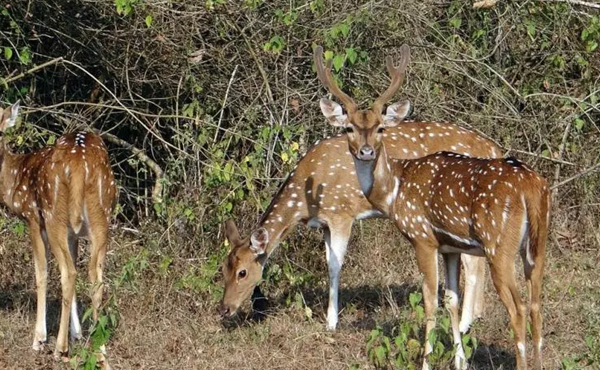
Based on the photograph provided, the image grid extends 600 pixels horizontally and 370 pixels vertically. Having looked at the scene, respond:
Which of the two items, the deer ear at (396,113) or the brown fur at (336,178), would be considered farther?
the brown fur at (336,178)

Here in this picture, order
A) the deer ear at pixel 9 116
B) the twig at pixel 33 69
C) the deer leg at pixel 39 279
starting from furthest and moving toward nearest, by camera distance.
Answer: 1. the twig at pixel 33 69
2. the deer ear at pixel 9 116
3. the deer leg at pixel 39 279

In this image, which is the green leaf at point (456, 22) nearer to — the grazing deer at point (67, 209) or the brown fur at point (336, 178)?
the brown fur at point (336, 178)

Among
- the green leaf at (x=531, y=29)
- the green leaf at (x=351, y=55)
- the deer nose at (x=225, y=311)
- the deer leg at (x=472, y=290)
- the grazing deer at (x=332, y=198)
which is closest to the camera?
the deer leg at (x=472, y=290)

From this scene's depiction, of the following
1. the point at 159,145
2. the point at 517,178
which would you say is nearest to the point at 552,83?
the point at 159,145

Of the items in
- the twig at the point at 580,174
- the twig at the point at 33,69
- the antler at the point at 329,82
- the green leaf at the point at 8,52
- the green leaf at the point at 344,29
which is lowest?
the twig at the point at 580,174

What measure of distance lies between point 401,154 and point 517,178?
269 centimetres

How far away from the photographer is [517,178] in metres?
7.75

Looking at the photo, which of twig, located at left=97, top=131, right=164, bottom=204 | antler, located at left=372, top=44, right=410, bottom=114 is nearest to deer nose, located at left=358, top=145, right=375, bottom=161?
antler, located at left=372, top=44, right=410, bottom=114

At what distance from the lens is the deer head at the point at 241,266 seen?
384 inches

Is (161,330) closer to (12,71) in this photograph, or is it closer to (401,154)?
(401,154)

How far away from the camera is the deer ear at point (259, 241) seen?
32.1ft

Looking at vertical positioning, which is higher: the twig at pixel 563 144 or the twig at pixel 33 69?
the twig at pixel 33 69

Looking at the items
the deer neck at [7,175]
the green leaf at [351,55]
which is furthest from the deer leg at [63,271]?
the green leaf at [351,55]

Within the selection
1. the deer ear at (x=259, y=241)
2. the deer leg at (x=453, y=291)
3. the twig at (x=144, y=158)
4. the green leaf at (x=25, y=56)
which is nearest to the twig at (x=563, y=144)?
the deer leg at (x=453, y=291)
